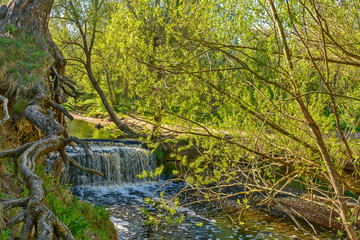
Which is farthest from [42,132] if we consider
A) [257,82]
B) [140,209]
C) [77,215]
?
[140,209]

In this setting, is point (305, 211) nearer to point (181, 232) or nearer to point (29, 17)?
point (181, 232)

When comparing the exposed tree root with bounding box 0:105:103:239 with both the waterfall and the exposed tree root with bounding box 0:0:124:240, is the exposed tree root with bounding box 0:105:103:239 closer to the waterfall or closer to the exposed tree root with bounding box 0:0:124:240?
the exposed tree root with bounding box 0:0:124:240

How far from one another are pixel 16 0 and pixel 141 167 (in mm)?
8663

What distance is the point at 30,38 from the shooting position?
7133 millimetres

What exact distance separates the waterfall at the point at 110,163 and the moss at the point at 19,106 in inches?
246

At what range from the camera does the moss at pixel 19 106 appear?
18.6 feet

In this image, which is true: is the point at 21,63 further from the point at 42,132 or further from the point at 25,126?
the point at 42,132

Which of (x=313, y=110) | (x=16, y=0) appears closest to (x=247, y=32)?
(x=313, y=110)

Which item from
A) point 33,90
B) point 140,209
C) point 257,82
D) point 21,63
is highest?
point 21,63

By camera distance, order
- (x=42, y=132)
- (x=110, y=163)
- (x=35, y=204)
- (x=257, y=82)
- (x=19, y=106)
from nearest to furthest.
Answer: (x=35, y=204) < (x=257, y=82) < (x=19, y=106) < (x=42, y=132) < (x=110, y=163)

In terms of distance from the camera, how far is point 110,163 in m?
13.2

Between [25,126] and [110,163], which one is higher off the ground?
[25,126]

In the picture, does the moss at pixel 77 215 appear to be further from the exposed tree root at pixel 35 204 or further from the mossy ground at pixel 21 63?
the mossy ground at pixel 21 63

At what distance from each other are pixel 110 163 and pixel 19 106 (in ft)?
25.3
